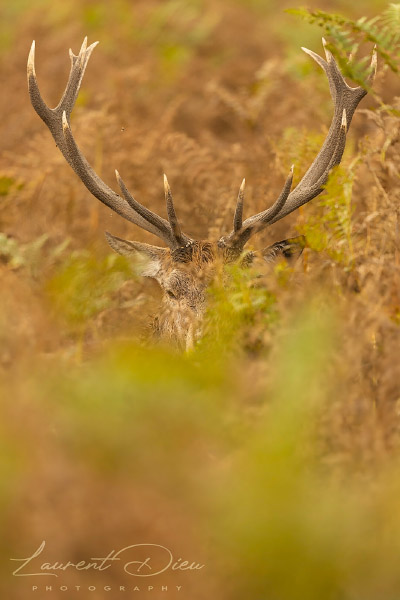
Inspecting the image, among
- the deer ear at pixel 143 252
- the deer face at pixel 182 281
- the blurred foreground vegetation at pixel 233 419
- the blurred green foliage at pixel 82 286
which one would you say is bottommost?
the blurred foreground vegetation at pixel 233 419

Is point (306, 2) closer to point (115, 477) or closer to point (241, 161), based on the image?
point (241, 161)

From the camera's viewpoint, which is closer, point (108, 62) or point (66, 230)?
point (66, 230)

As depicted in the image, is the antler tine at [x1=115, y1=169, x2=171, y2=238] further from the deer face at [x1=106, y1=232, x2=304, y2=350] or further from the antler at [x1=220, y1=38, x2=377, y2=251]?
the antler at [x1=220, y1=38, x2=377, y2=251]

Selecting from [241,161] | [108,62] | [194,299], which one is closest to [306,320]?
[194,299]

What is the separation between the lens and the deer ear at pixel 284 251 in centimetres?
565

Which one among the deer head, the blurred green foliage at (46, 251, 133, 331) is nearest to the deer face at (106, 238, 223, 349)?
the deer head

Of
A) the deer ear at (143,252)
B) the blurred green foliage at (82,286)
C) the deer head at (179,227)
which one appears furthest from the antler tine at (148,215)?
the blurred green foliage at (82,286)

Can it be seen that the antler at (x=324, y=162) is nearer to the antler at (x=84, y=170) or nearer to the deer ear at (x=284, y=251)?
the deer ear at (x=284, y=251)

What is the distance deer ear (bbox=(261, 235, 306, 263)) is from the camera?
5.65m

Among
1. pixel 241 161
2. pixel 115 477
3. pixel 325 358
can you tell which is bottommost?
pixel 115 477

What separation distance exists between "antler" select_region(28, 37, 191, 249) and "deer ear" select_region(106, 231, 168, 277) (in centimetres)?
19

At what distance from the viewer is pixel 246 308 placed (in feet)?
13.4

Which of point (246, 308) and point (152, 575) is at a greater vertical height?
point (246, 308)

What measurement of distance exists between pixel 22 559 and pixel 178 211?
529 cm
